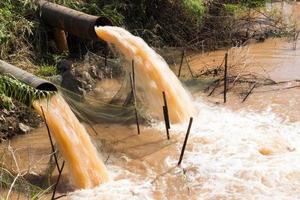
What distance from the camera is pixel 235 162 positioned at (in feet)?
20.2

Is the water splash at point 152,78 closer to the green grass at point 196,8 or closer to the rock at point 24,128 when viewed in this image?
the rock at point 24,128

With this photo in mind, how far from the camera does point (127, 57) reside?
773 centimetres

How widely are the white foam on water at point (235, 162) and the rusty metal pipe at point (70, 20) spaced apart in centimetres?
198

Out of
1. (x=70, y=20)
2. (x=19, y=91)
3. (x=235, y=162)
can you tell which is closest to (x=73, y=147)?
(x=19, y=91)

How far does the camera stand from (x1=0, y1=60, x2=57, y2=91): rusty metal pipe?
234 inches

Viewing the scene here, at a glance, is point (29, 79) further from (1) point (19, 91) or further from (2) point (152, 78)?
(2) point (152, 78)

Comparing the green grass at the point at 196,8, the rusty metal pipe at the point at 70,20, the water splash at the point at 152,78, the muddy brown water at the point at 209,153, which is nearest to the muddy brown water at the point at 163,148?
the muddy brown water at the point at 209,153

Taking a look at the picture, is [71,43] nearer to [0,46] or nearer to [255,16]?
[0,46]

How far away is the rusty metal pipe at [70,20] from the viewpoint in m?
7.87

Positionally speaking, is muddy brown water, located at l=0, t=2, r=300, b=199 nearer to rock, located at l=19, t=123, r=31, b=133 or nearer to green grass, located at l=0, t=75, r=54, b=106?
rock, located at l=19, t=123, r=31, b=133

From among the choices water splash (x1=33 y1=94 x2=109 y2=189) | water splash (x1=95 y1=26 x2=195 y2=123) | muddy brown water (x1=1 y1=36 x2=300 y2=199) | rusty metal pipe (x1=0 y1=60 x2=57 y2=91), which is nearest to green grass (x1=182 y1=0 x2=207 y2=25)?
muddy brown water (x1=1 y1=36 x2=300 y2=199)

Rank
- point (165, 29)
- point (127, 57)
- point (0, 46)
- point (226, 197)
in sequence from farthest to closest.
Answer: point (165, 29), point (0, 46), point (127, 57), point (226, 197)

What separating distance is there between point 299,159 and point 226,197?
1.23 meters

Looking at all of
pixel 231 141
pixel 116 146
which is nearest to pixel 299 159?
pixel 231 141
